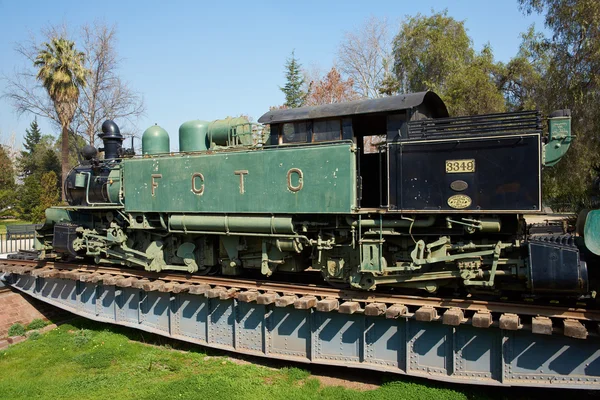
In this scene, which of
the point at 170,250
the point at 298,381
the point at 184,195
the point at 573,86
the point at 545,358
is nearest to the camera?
the point at 545,358

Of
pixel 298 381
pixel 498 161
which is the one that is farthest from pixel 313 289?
pixel 498 161

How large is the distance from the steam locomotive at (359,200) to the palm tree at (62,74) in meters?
20.3

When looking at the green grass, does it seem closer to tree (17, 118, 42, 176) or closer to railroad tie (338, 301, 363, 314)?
railroad tie (338, 301, 363, 314)

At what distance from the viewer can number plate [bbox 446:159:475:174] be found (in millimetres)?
7023

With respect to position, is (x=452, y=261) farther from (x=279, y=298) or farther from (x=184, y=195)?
(x=184, y=195)

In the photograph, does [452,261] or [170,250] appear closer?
[452,261]

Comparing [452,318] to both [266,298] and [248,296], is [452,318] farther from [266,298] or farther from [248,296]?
[248,296]

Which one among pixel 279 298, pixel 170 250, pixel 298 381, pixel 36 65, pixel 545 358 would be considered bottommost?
pixel 298 381

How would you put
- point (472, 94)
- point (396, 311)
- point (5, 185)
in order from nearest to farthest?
1. point (396, 311)
2. point (472, 94)
3. point (5, 185)

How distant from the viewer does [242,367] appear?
8969mm

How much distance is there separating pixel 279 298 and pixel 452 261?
3.28 m

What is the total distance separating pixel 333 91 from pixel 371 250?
2931 centimetres

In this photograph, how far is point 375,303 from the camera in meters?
7.90

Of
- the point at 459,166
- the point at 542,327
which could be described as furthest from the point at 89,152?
the point at 542,327
